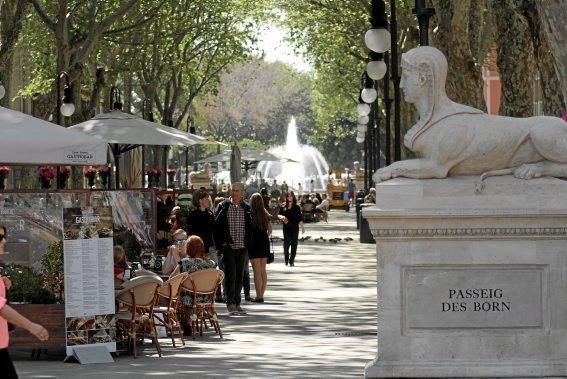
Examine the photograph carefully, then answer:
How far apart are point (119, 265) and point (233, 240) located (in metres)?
5.37

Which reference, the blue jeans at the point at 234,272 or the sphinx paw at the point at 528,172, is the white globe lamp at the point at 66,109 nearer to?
the blue jeans at the point at 234,272

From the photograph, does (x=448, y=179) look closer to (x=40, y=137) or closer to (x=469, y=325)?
(x=469, y=325)

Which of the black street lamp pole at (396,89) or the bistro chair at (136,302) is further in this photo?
the black street lamp pole at (396,89)

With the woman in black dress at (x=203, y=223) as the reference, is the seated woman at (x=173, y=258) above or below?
below

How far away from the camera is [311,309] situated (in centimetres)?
2512

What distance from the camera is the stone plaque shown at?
41.8ft

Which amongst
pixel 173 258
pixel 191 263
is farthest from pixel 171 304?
A: pixel 173 258

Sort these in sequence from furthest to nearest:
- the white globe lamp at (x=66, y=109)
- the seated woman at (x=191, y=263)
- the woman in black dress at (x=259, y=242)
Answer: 1. the white globe lamp at (x=66, y=109)
2. the woman in black dress at (x=259, y=242)
3. the seated woman at (x=191, y=263)

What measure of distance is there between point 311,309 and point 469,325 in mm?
12459

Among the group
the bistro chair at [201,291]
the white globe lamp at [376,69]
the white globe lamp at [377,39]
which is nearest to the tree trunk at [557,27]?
the bistro chair at [201,291]

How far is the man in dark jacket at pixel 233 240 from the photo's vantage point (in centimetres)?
2450

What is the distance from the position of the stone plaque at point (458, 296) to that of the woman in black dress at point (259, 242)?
13.3 meters

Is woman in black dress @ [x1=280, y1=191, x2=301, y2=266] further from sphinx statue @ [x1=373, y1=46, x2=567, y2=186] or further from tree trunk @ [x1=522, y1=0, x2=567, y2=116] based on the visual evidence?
sphinx statue @ [x1=373, y1=46, x2=567, y2=186]

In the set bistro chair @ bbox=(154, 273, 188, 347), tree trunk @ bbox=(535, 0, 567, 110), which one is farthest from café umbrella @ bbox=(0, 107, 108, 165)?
tree trunk @ bbox=(535, 0, 567, 110)
